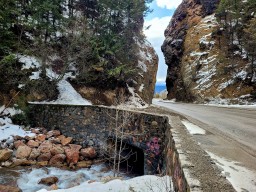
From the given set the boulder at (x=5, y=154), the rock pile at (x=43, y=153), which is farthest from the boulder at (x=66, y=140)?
the boulder at (x=5, y=154)

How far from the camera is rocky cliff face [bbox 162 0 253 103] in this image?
83.8 ft

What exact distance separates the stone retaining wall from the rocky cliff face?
16701 millimetres

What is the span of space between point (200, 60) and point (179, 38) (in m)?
9.23

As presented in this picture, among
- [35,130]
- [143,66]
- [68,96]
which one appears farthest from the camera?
[143,66]

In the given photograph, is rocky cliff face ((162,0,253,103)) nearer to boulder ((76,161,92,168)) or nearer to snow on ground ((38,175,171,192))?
boulder ((76,161,92,168))

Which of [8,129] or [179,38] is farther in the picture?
[179,38]

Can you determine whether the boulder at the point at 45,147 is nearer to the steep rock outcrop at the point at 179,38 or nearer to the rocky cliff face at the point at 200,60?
the rocky cliff face at the point at 200,60

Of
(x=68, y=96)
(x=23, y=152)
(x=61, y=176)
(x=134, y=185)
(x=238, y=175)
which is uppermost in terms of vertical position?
(x=68, y=96)

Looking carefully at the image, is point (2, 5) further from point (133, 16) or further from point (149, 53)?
point (149, 53)

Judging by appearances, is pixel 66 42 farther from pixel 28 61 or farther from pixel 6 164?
pixel 6 164

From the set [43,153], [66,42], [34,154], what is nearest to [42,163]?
[43,153]

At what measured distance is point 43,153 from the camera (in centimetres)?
1180

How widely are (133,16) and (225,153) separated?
72.4 ft

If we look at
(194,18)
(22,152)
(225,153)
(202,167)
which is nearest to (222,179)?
(202,167)
